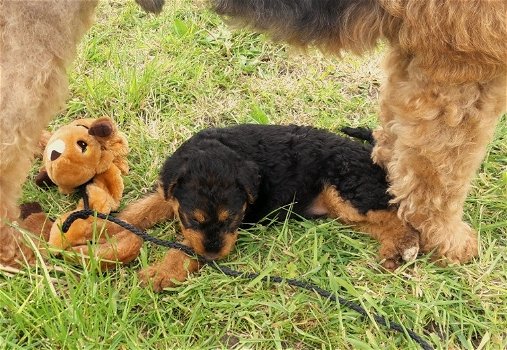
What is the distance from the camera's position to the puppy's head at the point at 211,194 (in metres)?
2.53

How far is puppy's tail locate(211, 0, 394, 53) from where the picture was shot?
92.0 inches

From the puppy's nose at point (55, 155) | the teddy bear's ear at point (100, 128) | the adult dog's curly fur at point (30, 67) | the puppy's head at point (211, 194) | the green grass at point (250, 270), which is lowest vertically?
the green grass at point (250, 270)

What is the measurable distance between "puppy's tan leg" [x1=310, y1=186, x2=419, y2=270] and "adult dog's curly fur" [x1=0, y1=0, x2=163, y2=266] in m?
1.24

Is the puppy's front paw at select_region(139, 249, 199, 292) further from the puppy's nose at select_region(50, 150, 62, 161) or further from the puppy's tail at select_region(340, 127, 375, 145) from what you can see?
the puppy's tail at select_region(340, 127, 375, 145)

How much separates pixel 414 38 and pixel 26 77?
1.50 metres

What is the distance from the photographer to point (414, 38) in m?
2.23

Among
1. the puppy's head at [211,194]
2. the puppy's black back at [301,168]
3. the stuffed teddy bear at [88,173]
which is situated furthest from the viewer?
the puppy's black back at [301,168]

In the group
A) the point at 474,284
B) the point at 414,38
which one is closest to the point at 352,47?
the point at 414,38

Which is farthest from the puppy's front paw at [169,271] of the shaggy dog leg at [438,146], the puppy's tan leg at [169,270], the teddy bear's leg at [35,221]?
the shaggy dog leg at [438,146]

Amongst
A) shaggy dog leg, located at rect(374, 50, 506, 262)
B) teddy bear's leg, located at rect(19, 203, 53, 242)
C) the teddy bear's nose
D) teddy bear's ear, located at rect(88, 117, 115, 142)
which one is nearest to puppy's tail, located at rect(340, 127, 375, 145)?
shaggy dog leg, located at rect(374, 50, 506, 262)

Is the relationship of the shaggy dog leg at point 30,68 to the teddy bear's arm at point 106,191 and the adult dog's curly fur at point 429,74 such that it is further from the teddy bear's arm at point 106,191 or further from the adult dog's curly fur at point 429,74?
the adult dog's curly fur at point 429,74

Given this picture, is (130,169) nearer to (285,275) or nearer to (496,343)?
(285,275)

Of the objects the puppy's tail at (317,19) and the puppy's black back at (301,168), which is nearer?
the puppy's tail at (317,19)

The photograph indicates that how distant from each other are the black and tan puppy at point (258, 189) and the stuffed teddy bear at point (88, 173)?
0.15m
